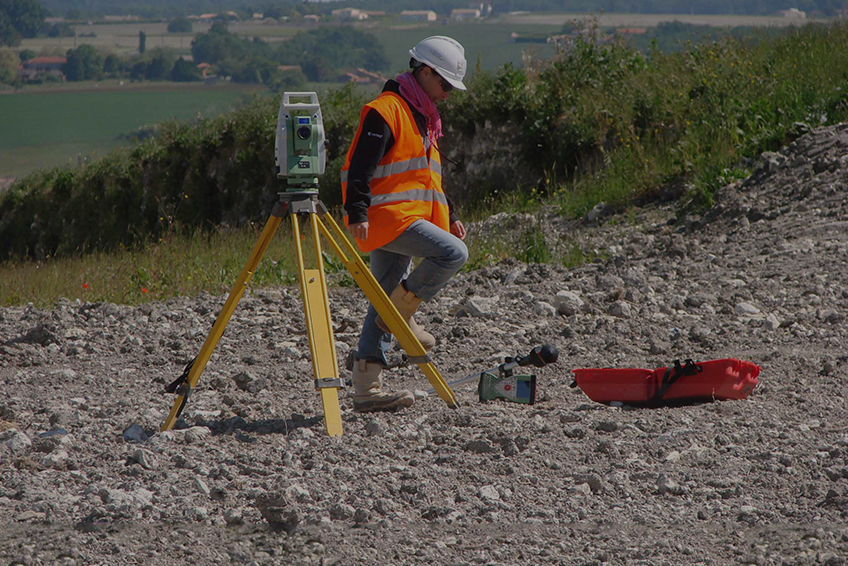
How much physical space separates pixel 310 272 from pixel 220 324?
49cm

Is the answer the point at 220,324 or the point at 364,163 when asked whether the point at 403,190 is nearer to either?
the point at 364,163

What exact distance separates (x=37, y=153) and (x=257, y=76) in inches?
1211

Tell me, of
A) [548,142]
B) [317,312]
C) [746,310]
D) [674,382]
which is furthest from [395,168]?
[548,142]

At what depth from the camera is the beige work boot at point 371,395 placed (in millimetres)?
4664

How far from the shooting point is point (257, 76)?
7950 centimetres

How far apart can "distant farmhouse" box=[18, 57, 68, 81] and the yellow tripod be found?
102 metres

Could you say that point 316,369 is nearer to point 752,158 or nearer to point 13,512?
point 13,512

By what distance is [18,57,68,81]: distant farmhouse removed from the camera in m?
96.2

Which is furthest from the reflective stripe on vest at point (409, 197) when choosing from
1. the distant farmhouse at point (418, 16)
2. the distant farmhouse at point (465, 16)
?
the distant farmhouse at point (418, 16)

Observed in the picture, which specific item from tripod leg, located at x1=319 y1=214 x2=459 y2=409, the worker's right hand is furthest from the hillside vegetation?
the worker's right hand

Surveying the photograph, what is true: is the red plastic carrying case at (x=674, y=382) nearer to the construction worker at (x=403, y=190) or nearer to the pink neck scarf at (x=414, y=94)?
the construction worker at (x=403, y=190)

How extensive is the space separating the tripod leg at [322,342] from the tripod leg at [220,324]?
0.15 metres

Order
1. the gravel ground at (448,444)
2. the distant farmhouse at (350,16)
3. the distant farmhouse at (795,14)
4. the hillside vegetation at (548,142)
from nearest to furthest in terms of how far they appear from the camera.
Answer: the gravel ground at (448,444) < the hillside vegetation at (548,142) < the distant farmhouse at (795,14) < the distant farmhouse at (350,16)

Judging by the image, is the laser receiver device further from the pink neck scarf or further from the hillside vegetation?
the hillside vegetation
